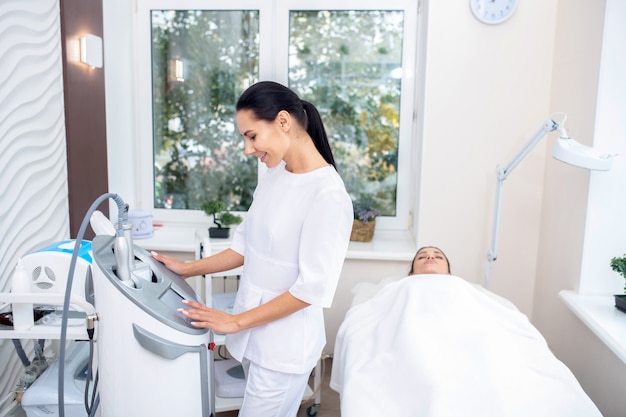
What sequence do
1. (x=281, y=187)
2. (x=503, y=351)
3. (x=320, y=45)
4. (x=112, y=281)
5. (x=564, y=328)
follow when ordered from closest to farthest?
1. (x=112, y=281)
2. (x=281, y=187)
3. (x=503, y=351)
4. (x=564, y=328)
5. (x=320, y=45)

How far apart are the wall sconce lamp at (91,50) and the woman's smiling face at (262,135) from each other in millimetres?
1321

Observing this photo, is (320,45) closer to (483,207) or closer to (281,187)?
(483,207)

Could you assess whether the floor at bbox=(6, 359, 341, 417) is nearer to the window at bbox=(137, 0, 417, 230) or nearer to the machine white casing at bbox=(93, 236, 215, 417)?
the window at bbox=(137, 0, 417, 230)

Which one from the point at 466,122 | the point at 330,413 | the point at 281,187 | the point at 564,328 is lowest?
the point at 330,413

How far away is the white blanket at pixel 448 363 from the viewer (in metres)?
1.35

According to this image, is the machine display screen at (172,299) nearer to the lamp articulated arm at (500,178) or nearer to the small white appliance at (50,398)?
the small white appliance at (50,398)

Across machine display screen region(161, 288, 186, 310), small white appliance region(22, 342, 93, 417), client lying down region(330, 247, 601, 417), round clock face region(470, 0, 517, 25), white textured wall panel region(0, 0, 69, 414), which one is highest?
round clock face region(470, 0, 517, 25)

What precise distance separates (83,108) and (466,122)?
1689 mm

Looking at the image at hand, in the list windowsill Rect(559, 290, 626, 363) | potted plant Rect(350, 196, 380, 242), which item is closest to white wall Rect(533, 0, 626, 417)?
windowsill Rect(559, 290, 626, 363)

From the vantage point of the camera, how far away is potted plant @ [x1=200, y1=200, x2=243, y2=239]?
103 inches

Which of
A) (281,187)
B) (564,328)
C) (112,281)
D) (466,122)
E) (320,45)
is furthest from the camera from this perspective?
(320,45)

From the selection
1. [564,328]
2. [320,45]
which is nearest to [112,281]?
[564,328]

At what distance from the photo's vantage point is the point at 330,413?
2244 millimetres

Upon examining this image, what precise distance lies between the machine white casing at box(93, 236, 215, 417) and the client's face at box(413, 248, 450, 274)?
1.26 meters
